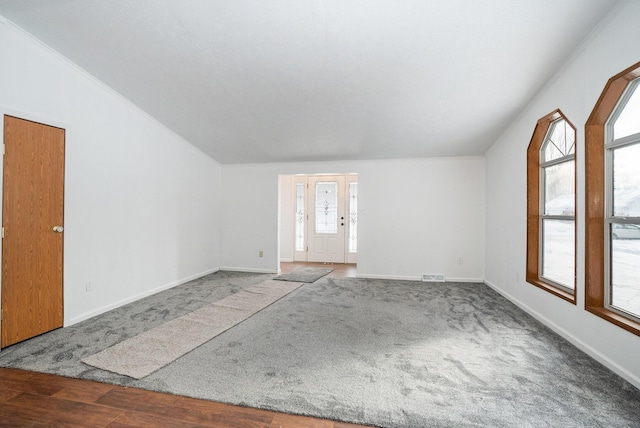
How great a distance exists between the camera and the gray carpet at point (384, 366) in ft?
6.03

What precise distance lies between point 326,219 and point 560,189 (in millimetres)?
4814

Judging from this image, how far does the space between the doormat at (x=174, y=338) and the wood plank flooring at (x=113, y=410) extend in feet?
0.82

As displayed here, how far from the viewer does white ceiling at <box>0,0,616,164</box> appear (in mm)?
2449

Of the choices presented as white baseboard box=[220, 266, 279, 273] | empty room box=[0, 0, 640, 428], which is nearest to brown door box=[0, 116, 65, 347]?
empty room box=[0, 0, 640, 428]

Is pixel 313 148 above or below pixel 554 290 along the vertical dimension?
above

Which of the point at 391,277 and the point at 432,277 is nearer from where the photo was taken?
the point at 432,277

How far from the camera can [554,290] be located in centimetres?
313

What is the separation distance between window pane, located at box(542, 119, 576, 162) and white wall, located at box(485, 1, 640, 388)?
0.67 ft

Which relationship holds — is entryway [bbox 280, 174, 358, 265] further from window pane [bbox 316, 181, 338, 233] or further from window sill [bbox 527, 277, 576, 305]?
window sill [bbox 527, 277, 576, 305]

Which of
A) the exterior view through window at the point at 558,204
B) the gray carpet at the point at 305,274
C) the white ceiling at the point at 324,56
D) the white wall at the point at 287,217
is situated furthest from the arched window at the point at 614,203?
the white wall at the point at 287,217

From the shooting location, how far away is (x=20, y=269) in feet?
9.32

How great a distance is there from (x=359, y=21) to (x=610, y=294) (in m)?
3.11

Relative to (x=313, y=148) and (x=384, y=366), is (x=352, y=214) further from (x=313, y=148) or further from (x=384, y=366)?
(x=384, y=366)

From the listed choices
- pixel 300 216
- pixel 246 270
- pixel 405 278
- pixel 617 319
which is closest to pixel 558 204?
pixel 617 319
